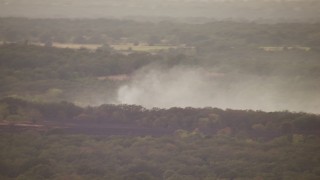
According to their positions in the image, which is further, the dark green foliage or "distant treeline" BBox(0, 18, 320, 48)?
"distant treeline" BBox(0, 18, 320, 48)

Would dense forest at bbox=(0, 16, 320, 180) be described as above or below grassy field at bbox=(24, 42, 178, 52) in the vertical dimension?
below

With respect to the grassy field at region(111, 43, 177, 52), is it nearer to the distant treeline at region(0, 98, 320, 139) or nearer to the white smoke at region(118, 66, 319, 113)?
the white smoke at region(118, 66, 319, 113)

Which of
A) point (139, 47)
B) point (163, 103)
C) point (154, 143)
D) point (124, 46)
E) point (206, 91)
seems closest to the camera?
point (154, 143)

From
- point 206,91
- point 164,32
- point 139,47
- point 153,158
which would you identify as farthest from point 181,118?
point 164,32

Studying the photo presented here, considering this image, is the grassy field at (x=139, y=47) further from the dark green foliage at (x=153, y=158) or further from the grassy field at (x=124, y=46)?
the dark green foliage at (x=153, y=158)

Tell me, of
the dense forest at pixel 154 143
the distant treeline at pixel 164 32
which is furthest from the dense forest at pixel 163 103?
the distant treeline at pixel 164 32

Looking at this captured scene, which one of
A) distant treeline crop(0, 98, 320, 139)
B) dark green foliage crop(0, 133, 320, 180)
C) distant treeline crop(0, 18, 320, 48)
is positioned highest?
distant treeline crop(0, 18, 320, 48)

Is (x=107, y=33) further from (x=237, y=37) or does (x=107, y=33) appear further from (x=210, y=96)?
(x=210, y=96)

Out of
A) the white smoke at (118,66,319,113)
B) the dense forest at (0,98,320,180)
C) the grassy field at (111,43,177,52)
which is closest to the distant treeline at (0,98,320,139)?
the dense forest at (0,98,320,180)

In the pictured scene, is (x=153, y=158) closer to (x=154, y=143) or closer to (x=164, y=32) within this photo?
(x=154, y=143)

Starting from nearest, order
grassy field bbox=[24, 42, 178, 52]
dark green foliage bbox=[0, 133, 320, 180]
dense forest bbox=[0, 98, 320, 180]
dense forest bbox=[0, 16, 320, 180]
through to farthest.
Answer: dark green foliage bbox=[0, 133, 320, 180], dense forest bbox=[0, 98, 320, 180], dense forest bbox=[0, 16, 320, 180], grassy field bbox=[24, 42, 178, 52]

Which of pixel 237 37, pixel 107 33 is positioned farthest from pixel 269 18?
pixel 107 33
